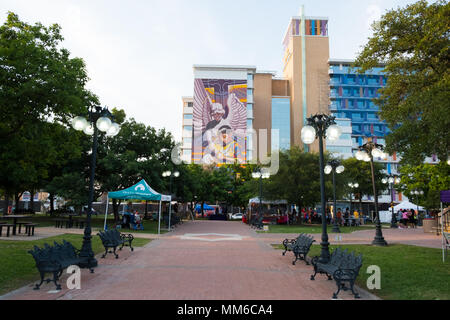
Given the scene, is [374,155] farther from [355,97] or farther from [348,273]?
[355,97]

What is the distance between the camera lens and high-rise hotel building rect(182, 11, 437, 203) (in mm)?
81438

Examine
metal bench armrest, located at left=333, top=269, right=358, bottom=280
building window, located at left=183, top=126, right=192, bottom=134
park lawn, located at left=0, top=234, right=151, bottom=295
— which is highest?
building window, located at left=183, top=126, right=192, bottom=134

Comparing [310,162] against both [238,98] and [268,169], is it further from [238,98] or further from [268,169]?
[238,98]

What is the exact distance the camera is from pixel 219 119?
8194cm

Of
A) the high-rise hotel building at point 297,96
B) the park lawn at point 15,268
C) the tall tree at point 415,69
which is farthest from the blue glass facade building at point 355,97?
Result: the park lawn at point 15,268

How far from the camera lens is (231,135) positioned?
8094cm

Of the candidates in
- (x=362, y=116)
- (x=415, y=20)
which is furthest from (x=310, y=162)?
(x=362, y=116)

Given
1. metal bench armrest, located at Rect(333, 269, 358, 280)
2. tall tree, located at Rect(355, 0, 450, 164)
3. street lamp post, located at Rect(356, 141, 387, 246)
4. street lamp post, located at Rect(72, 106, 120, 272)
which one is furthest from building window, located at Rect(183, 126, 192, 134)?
metal bench armrest, located at Rect(333, 269, 358, 280)

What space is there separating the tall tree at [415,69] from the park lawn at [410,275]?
362 centimetres

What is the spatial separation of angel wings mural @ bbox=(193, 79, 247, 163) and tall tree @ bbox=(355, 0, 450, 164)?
67405 millimetres

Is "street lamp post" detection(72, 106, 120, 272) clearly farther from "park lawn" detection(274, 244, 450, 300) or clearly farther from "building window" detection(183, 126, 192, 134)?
"building window" detection(183, 126, 192, 134)

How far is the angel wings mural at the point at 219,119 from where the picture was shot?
8056 centimetres

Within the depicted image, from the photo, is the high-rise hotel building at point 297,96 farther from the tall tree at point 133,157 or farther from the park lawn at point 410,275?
the park lawn at point 410,275

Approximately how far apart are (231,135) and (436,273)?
2869 inches
